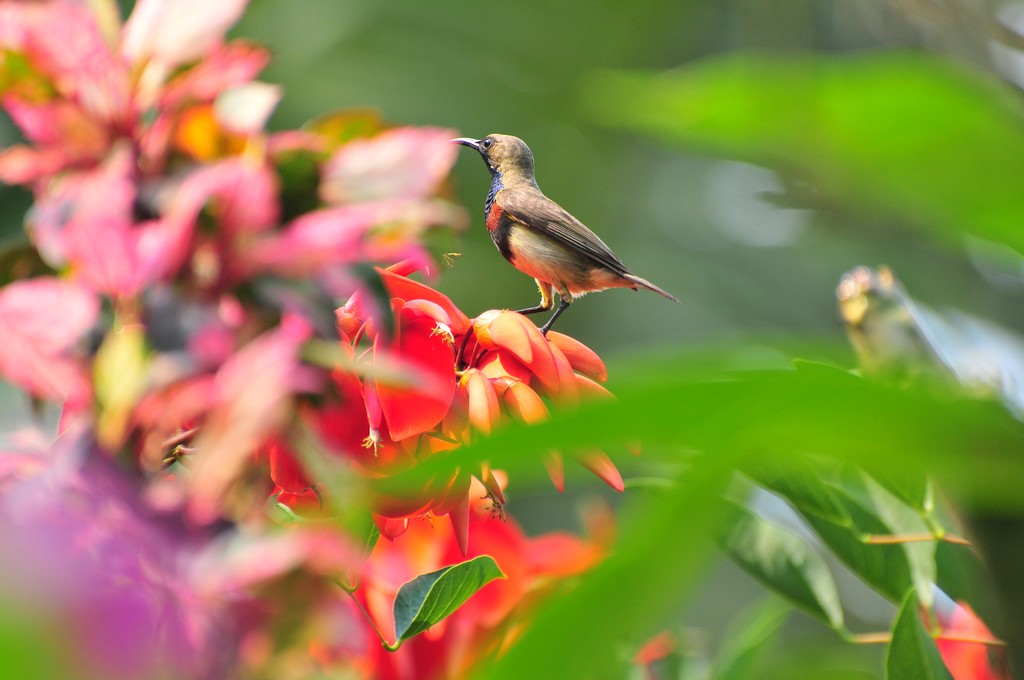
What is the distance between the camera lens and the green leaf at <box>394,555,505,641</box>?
49 cm

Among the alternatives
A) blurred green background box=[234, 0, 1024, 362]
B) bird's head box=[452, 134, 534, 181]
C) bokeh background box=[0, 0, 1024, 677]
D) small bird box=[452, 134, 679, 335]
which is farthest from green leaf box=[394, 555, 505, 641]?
blurred green background box=[234, 0, 1024, 362]

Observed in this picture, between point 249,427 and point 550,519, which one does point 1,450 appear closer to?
point 249,427

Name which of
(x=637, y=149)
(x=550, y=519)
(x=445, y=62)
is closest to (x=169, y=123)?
(x=550, y=519)

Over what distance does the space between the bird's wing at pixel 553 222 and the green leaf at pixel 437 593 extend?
0.50 meters

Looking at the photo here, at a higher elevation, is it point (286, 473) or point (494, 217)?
point (286, 473)

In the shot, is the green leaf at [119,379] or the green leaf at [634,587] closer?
the green leaf at [634,587]

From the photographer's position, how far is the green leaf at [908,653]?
46 centimetres

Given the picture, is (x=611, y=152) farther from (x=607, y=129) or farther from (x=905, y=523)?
(x=905, y=523)

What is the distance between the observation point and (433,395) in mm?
474

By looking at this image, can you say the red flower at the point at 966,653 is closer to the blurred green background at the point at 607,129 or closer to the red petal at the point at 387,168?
the red petal at the point at 387,168

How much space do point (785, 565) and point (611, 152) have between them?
5.20m

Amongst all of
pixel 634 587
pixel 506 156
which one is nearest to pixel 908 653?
pixel 634 587

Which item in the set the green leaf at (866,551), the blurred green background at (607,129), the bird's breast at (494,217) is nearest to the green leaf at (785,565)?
the green leaf at (866,551)

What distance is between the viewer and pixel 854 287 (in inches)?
26.6
